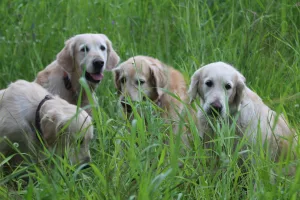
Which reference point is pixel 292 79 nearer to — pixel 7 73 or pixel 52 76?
pixel 52 76

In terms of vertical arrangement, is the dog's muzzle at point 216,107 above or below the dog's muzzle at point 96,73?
above

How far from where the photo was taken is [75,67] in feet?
23.5

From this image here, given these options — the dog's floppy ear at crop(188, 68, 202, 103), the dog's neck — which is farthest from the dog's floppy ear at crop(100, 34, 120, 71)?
the dog's neck

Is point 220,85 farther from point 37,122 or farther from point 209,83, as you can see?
point 37,122

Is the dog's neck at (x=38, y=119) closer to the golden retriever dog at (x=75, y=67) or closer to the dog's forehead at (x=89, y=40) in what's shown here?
the golden retriever dog at (x=75, y=67)

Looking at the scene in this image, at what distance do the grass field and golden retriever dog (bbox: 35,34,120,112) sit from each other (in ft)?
0.68

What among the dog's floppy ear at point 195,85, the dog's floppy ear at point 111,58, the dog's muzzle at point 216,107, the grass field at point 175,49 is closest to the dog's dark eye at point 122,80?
the grass field at point 175,49

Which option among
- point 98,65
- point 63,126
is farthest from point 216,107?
point 98,65

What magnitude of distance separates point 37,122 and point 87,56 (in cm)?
171

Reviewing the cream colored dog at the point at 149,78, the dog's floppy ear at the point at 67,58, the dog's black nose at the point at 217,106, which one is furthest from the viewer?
the dog's floppy ear at the point at 67,58

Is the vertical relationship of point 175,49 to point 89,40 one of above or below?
below

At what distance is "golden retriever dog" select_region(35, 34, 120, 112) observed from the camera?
22.7ft

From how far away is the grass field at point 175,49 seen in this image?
4.40 m

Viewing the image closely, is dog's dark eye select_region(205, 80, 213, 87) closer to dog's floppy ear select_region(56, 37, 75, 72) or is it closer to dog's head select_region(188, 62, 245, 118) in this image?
dog's head select_region(188, 62, 245, 118)
